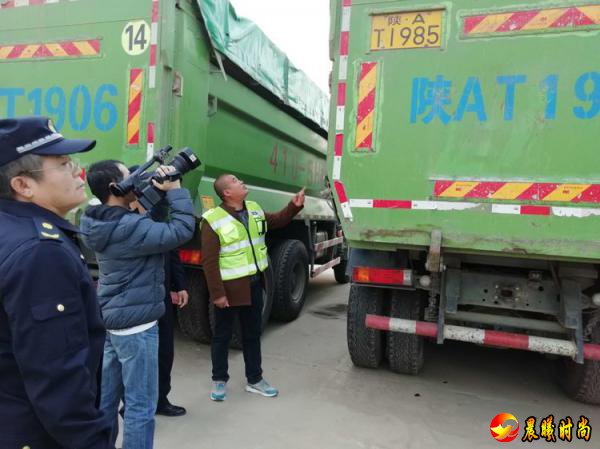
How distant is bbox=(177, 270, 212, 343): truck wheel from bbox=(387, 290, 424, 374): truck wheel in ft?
5.29

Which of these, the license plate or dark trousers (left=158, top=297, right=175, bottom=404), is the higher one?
the license plate

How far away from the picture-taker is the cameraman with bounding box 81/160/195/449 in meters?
1.93

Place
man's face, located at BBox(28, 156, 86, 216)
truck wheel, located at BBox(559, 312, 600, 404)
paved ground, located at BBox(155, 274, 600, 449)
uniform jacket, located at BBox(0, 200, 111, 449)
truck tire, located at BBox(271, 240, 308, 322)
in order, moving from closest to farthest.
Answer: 1. uniform jacket, located at BBox(0, 200, 111, 449)
2. man's face, located at BBox(28, 156, 86, 216)
3. paved ground, located at BBox(155, 274, 600, 449)
4. truck wheel, located at BBox(559, 312, 600, 404)
5. truck tire, located at BBox(271, 240, 308, 322)

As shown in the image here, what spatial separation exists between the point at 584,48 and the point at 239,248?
2.32 m

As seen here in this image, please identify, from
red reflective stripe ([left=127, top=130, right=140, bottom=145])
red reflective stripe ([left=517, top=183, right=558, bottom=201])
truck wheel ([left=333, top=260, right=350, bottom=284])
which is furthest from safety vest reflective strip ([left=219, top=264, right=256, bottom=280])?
truck wheel ([left=333, top=260, right=350, bottom=284])

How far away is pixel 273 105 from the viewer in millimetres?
4922

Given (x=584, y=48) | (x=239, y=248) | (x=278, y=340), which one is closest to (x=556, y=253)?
(x=584, y=48)

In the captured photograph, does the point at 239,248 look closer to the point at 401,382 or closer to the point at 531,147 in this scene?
the point at 401,382

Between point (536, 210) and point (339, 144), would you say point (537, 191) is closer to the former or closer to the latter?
point (536, 210)

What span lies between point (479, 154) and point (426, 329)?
3.99ft

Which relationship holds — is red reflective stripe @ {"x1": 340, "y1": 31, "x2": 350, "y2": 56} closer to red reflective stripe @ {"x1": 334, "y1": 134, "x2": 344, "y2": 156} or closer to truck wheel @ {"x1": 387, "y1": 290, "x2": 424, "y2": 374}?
red reflective stripe @ {"x1": 334, "y1": 134, "x2": 344, "y2": 156}

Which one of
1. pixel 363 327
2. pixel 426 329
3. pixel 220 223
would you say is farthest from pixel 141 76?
pixel 426 329

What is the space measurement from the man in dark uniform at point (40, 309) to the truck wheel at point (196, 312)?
276 cm

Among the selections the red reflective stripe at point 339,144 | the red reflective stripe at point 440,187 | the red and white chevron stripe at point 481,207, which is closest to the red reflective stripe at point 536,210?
the red and white chevron stripe at point 481,207
